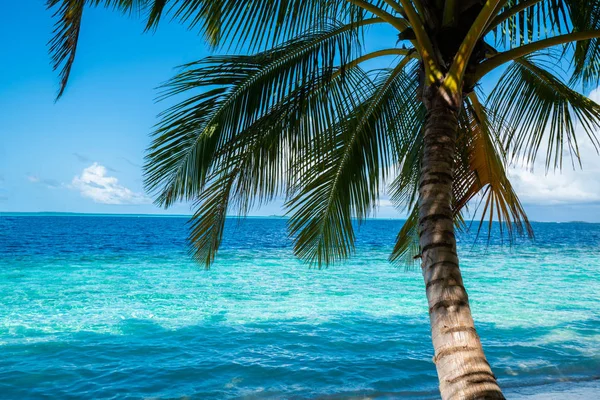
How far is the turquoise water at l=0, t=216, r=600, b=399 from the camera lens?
24.8 feet

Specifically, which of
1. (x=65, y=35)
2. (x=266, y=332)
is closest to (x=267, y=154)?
(x=65, y=35)

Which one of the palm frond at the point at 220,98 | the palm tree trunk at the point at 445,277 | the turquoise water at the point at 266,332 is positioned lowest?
the turquoise water at the point at 266,332

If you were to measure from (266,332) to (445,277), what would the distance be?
8579 mm

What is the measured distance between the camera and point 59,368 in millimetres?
8188

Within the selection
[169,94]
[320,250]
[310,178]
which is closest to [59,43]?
[169,94]

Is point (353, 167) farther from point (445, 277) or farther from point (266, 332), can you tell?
point (266, 332)

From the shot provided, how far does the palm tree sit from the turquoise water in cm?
298

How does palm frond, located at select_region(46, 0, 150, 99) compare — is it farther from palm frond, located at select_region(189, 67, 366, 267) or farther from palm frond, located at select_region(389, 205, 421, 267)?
palm frond, located at select_region(389, 205, 421, 267)

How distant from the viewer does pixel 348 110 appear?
4996 millimetres

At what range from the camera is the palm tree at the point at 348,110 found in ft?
11.0

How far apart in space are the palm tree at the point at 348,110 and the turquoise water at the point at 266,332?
2981 millimetres

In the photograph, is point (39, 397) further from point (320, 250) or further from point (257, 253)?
point (257, 253)

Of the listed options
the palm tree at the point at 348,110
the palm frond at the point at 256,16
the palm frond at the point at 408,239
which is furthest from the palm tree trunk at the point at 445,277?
the palm frond at the point at 408,239

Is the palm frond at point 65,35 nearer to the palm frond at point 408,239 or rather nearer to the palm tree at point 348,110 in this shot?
the palm tree at point 348,110
